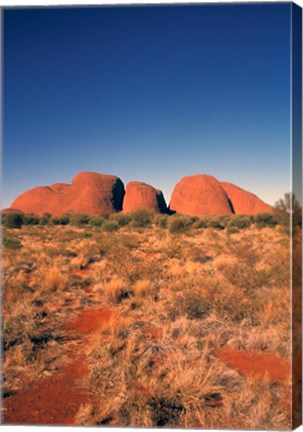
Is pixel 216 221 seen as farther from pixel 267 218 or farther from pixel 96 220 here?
pixel 96 220

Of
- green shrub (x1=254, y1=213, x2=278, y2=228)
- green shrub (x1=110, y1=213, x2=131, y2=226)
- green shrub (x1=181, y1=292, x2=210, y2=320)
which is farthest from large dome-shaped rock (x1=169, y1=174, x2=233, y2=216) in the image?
green shrub (x1=110, y1=213, x2=131, y2=226)

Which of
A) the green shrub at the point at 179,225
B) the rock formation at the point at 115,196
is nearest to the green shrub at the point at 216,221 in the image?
the green shrub at the point at 179,225

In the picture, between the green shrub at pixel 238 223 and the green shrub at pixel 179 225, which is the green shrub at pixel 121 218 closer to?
the green shrub at pixel 179 225

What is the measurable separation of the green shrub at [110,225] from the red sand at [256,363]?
225 inches

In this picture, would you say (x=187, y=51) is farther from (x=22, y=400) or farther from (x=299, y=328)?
(x=22, y=400)

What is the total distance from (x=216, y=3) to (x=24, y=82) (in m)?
2.26

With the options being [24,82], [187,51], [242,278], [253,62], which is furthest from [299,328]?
[24,82]

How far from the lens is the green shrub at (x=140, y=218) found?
9.34 meters

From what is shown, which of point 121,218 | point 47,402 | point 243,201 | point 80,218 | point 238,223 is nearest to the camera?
point 47,402

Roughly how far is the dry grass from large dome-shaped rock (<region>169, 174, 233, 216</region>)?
121 cm

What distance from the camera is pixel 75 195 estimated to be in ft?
22.6

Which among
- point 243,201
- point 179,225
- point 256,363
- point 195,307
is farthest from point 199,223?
point 256,363

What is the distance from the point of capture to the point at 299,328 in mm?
3719

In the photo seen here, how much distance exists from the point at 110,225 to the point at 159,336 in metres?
5.69
